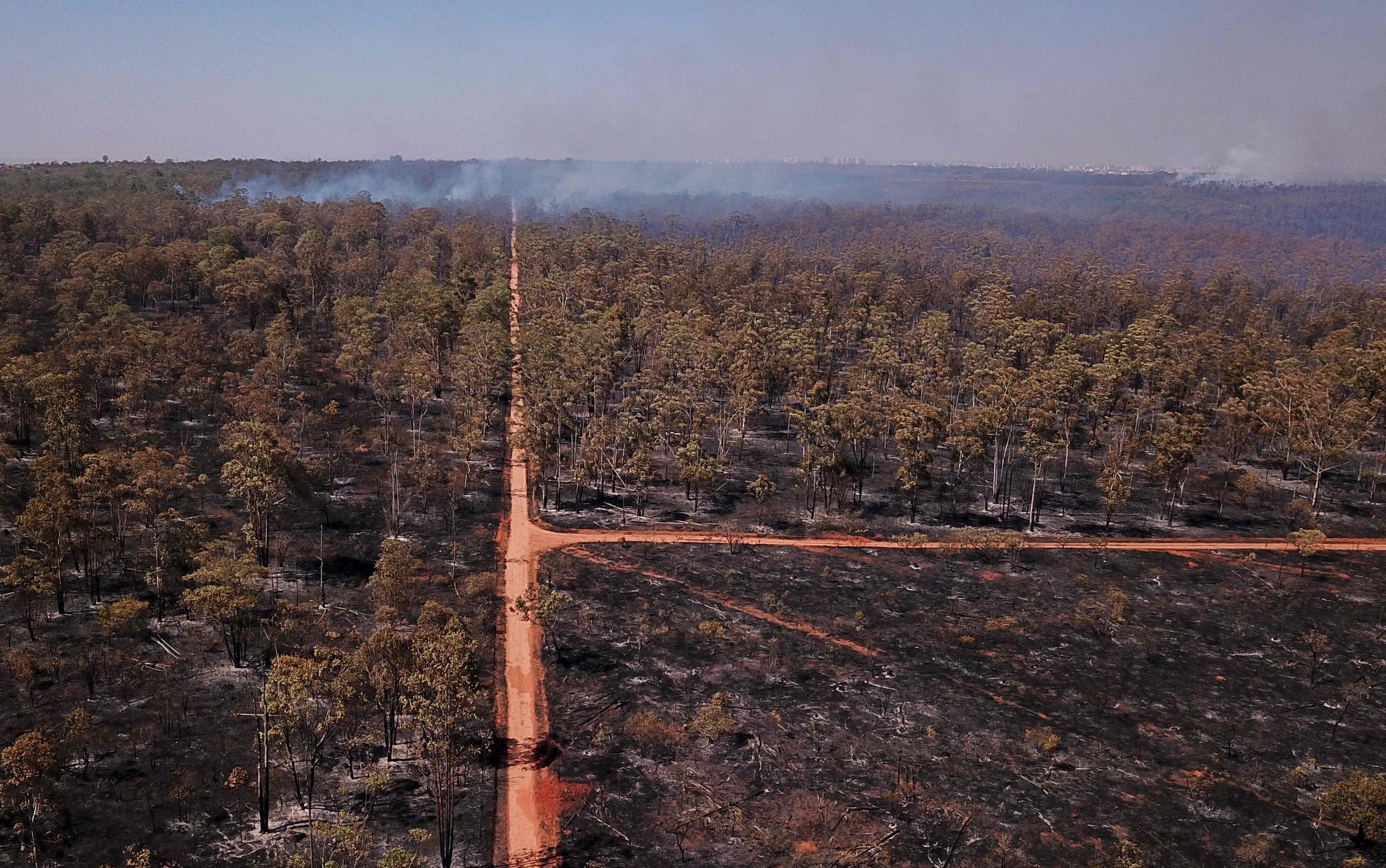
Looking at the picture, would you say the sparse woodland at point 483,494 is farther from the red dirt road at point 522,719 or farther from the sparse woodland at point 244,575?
the red dirt road at point 522,719

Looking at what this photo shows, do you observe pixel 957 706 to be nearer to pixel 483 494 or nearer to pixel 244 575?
pixel 244 575

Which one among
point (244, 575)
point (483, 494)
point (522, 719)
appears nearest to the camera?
point (522, 719)

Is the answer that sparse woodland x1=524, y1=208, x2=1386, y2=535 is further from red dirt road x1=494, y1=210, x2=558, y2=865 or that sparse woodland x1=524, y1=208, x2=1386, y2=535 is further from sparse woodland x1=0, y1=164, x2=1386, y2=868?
red dirt road x1=494, y1=210, x2=558, y2=865

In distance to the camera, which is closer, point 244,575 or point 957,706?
point 244,575

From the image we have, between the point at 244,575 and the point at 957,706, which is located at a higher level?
the point at 244,575

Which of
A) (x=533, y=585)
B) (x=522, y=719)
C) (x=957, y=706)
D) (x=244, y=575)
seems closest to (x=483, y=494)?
(x=533, y=585)

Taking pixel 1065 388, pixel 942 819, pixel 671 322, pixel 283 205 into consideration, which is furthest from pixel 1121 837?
pixel 283 205
